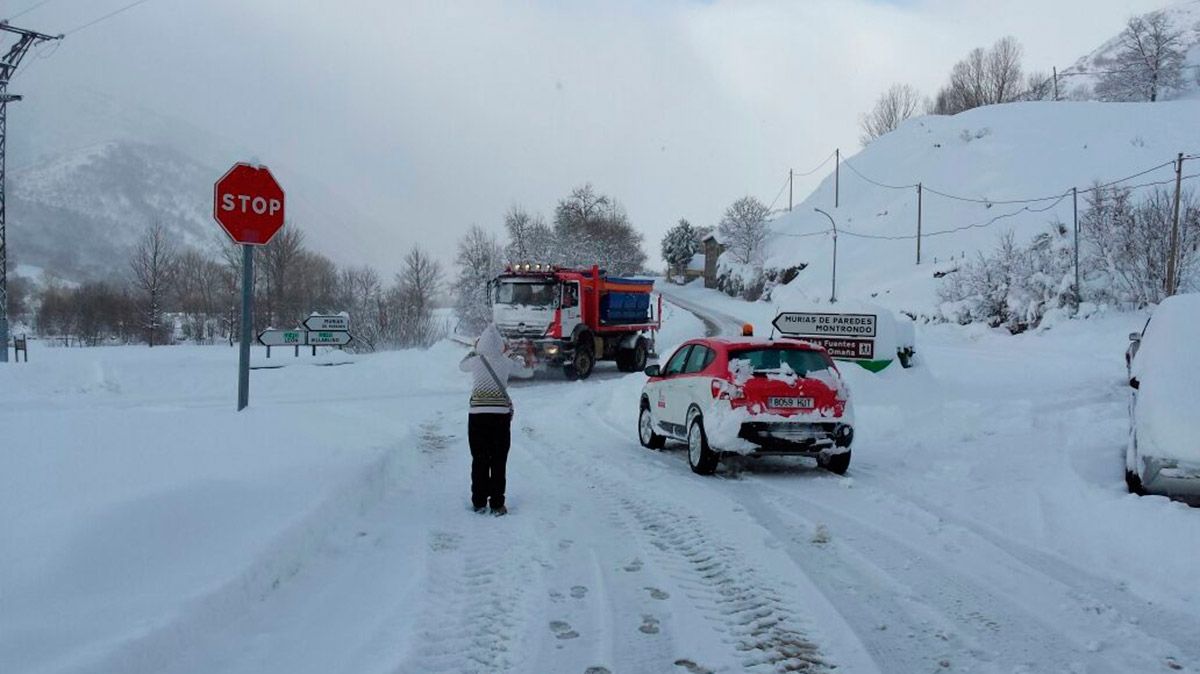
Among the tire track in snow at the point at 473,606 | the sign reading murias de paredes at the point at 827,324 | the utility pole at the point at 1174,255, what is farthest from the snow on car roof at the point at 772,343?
the utility pole at the point at 1174,255

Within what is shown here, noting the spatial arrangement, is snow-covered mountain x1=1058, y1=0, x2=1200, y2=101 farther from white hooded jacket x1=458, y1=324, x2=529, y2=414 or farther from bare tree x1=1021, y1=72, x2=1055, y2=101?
white hooded jacket x1=458, y1=324, x2=529, y2=414

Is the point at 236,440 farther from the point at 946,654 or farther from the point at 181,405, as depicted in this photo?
the point at 181,405

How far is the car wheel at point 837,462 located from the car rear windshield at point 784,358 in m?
1.03

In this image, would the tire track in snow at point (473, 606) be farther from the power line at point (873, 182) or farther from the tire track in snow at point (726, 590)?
the power line at point (873, 182)

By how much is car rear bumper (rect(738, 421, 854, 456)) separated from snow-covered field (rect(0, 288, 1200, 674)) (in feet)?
1.18

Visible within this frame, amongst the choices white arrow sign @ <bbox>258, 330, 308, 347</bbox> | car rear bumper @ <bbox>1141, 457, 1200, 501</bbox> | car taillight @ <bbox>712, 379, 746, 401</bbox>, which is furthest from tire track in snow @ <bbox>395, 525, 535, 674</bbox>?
white arrow sign @ <bbox>258, 330, 308, 347</bbox>

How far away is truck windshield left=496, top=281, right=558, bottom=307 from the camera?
21297 millimetres

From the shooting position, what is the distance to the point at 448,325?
58531mm

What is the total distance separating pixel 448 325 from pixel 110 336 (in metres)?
31.8

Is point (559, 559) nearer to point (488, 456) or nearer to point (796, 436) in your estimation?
point (488, 456)

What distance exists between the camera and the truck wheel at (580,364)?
71.3ft

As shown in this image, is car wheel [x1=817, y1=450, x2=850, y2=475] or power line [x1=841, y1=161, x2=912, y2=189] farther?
power line [x1=841, y1=161, x2=912, y2=189]

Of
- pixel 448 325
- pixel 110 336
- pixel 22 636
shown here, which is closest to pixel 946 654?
pixel 22 636

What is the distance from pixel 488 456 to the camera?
23.5ft
